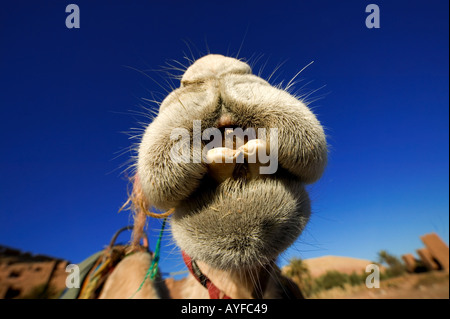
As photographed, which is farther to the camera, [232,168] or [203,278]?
[203,278]

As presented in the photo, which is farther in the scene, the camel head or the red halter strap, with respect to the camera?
the red halter strap

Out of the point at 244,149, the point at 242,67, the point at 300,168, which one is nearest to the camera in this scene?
the point at 244,149

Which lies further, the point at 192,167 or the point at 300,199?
the point at 300,199

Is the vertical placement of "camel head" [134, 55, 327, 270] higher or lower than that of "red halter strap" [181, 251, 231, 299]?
higher

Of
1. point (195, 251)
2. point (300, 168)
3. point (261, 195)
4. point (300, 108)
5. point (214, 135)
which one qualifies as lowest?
point (195, 251)

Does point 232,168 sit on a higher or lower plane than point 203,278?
higher

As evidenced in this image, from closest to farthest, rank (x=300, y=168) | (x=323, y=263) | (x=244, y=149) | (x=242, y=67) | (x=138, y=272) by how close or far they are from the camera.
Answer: (x=244, y=149) → (x=300, y=168) → (x=242, y=67) → (x=138, y=272) → (x=323, y=263)

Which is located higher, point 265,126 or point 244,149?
point 265,126

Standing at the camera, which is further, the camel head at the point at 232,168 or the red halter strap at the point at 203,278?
the red halter strap at the point at 203,278

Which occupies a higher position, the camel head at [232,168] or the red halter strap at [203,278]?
the camel head at [232,168]
